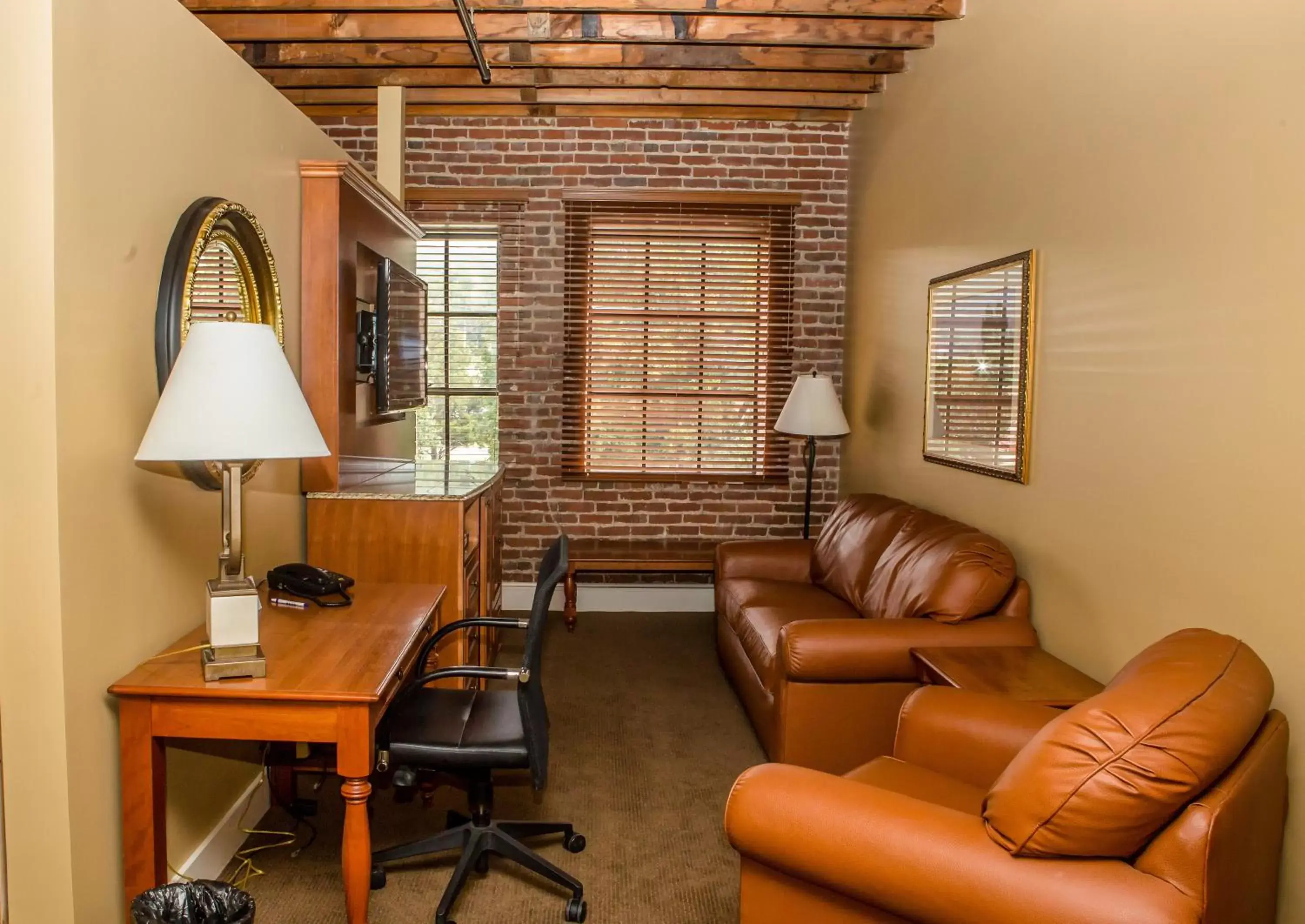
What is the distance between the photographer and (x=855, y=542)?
169 inches

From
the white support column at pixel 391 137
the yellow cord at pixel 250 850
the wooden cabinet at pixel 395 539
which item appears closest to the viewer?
the yellow cord at pixel 250 850

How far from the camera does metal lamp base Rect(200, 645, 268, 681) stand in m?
2.20

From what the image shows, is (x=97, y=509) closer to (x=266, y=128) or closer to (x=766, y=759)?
(x=266, y=128)

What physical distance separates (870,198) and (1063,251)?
93.0 inches

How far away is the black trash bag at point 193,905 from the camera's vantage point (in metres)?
1.91

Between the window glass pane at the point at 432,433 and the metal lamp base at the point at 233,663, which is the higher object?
the window glass pane at the point at 432,433

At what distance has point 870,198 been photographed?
17.4ft

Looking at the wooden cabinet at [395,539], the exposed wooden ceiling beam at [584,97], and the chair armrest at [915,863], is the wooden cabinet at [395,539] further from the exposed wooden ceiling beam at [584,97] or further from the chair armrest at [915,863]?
the exposed wooden ceiling beam at [584,97]

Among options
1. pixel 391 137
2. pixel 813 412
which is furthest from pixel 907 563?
pixel 391 137

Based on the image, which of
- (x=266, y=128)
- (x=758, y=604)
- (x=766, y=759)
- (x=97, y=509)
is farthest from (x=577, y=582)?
(x=97, y=509)

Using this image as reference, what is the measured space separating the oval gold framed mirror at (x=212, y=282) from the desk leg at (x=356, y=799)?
0.71 m

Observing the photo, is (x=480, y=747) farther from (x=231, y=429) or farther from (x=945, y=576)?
(x=945, y=576)

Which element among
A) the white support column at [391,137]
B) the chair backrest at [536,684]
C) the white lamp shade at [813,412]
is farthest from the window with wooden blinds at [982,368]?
the white support column at [391,137]

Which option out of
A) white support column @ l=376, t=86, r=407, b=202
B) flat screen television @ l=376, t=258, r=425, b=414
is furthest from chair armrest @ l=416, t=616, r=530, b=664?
white support column @ l=376, t=86, r=407, b=202
